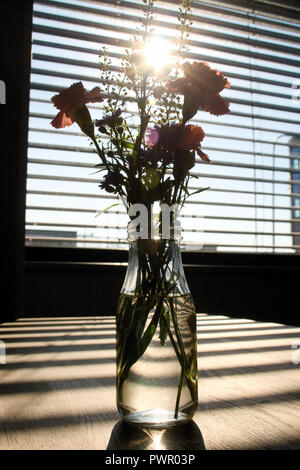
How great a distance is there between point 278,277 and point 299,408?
2.08 meters

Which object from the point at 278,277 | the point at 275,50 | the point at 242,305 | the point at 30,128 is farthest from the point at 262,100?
the point at 30,128

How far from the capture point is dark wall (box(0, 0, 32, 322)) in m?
1.92

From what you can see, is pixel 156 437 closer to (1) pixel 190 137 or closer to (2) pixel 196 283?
(1) pixel 190 137

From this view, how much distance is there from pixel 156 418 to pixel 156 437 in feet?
0.09

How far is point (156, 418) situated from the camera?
478 mm

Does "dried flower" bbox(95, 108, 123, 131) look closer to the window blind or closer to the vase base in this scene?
the vase base

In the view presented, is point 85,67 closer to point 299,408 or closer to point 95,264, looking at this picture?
point 95,264

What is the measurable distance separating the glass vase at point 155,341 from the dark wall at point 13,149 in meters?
1.53

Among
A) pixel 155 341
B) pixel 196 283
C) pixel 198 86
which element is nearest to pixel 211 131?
pixel 196 283

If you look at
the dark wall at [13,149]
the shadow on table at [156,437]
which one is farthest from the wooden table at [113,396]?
the dark wall at [13,149]

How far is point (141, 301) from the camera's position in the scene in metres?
0.50

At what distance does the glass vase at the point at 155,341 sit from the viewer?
1.57 feet

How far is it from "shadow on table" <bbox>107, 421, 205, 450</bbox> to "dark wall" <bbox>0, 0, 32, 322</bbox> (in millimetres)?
1551

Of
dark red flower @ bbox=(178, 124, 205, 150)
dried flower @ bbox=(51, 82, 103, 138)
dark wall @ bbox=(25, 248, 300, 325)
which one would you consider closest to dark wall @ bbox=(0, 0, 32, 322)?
dark wall @ bbox=(25, 248, 300, 325)
